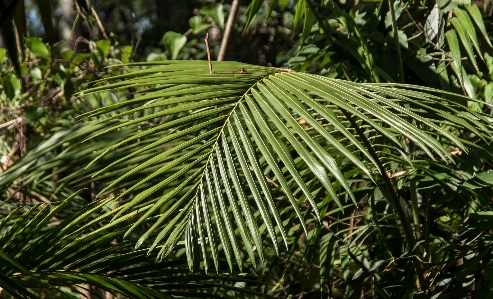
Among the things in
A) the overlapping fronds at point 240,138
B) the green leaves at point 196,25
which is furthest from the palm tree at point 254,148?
the green leaves at point 196,25

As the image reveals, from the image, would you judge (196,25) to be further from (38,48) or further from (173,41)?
(38,48)

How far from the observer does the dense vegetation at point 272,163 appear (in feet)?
3.30

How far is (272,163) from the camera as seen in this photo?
0.96 meters

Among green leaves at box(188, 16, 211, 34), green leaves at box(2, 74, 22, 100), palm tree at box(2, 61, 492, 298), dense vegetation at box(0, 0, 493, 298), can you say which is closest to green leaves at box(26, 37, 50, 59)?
dense vegetation at box(0, 0, 493, 298)

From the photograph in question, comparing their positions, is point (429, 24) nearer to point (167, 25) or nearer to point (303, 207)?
point (303, 207)

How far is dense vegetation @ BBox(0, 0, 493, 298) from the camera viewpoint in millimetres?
1007

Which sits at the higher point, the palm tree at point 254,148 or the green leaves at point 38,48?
the green leaves at point 38,48

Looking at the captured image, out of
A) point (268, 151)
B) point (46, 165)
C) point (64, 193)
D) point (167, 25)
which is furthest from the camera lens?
point (167, 25)

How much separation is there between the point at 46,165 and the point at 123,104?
0.68 meters

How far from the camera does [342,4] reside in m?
2.18

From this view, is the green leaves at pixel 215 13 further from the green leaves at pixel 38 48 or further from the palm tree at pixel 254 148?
the palm tree at pixel 254 148

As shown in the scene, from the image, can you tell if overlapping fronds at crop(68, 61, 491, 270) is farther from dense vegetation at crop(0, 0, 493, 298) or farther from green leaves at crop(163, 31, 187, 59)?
green leaves at crop(163, 31, 187, 59)

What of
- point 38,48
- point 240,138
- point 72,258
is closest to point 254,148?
point 240,138

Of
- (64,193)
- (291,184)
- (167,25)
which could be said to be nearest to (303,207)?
(291,184)
